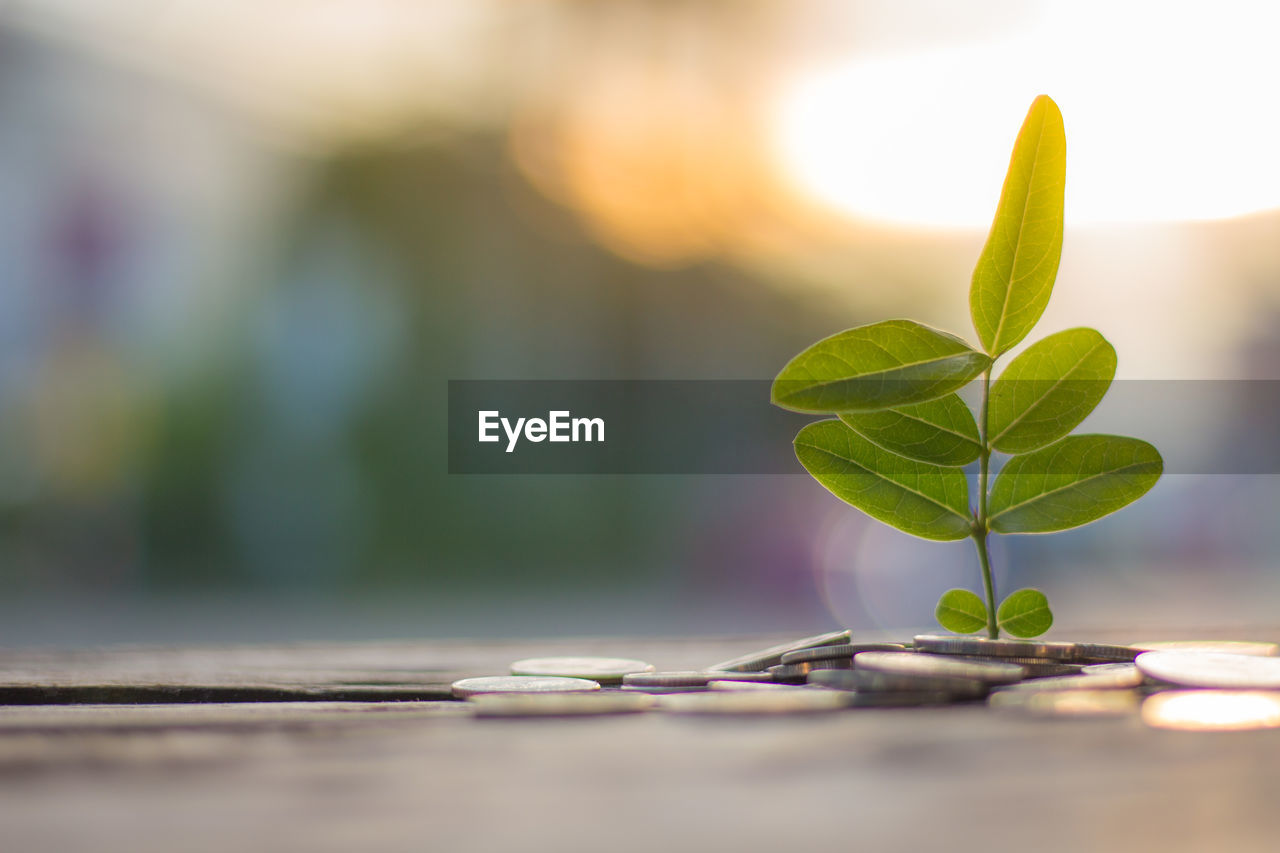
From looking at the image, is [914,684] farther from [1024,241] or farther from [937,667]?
[1024,241]

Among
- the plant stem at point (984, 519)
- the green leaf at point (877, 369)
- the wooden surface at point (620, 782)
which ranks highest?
the green leaf at point (877, 369)

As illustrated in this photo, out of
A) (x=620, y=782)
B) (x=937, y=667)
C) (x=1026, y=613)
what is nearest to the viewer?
(x=620, y=782)

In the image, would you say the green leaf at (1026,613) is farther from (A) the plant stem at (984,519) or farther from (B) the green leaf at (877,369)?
(B) the green leaf at (877,369)

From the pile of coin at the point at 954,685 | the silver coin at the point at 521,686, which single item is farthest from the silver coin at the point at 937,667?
the silver coin at the point at 521,686

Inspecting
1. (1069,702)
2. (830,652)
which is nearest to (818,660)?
(830,652)

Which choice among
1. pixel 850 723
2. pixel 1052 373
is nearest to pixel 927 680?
pixel 850 723

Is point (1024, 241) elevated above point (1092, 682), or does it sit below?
above
